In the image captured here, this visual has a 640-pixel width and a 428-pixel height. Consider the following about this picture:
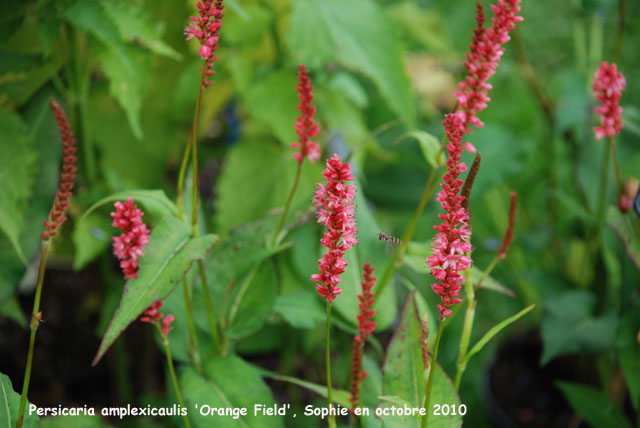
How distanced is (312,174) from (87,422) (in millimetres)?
437

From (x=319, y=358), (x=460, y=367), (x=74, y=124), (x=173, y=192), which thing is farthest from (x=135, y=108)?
(x=319, y=358)

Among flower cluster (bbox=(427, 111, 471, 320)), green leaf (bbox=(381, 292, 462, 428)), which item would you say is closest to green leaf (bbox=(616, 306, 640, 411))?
green leaf (bbox=(381, 292, 462, 428))

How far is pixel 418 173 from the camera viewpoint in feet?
3.75

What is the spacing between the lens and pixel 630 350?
623mm

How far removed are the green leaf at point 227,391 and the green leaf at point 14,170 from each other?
0.20 metres

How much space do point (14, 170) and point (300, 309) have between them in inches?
12.4

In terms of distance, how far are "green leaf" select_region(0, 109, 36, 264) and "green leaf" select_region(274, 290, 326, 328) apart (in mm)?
254

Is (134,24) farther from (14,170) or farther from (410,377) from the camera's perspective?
(410,377)

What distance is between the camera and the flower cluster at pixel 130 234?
406 millimetres

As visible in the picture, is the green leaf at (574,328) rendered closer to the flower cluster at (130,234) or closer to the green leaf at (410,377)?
the green leaf at (410,377)

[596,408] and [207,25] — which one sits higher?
[207,25]

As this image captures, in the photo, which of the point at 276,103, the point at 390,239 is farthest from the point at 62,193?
the point at 276,103

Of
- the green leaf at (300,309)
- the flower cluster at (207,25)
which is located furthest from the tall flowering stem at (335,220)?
the green leaf at (300,309)

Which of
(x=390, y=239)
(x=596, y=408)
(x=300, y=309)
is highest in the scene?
(x=390, y=239)
